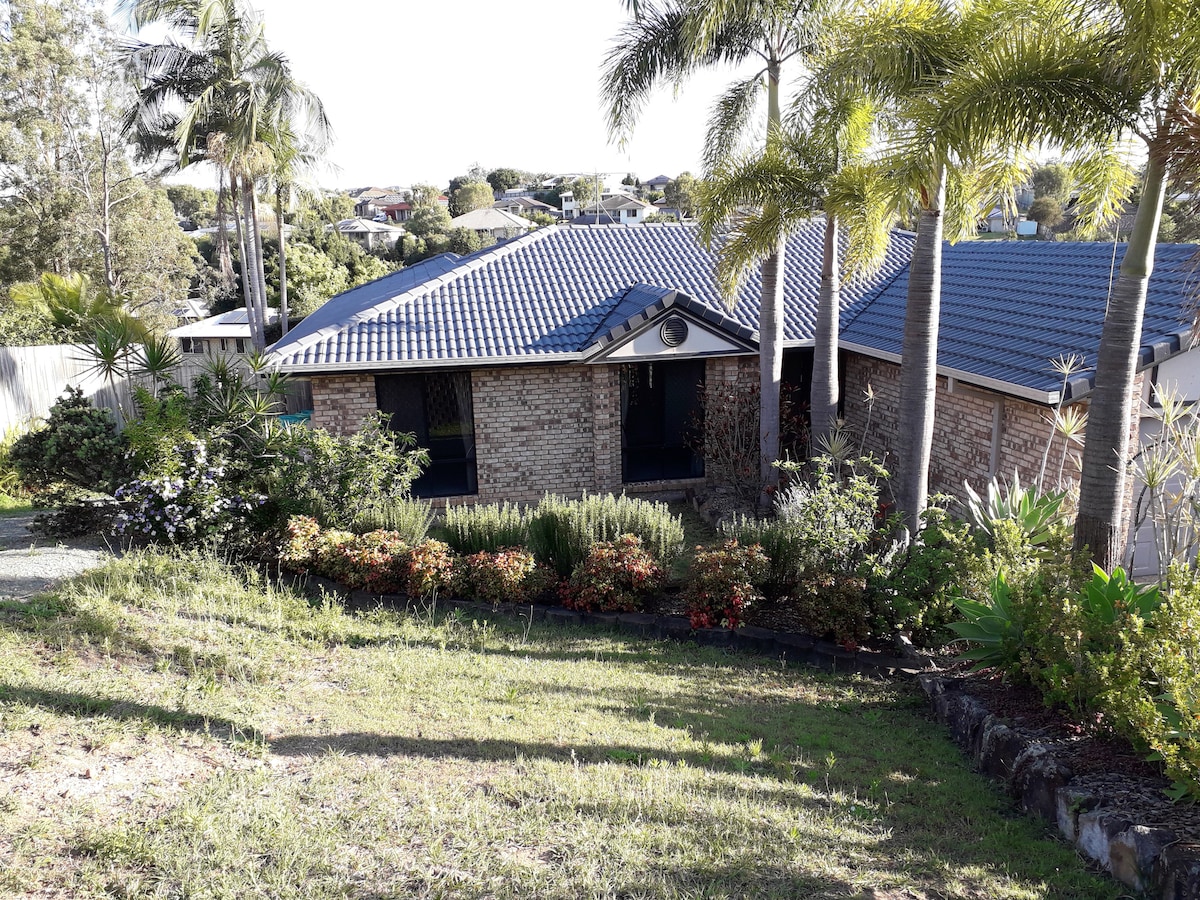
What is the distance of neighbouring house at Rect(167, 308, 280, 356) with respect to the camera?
3700cm

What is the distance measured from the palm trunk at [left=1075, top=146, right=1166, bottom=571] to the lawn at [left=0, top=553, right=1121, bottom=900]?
2.20 metres

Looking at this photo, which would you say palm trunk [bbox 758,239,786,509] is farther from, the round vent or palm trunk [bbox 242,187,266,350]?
palm trunk [bbox 242,187,266,350]

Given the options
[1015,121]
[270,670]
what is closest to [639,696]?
[270,670]

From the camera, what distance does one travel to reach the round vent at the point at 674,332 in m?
14.5

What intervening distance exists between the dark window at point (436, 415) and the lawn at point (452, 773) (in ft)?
23.9

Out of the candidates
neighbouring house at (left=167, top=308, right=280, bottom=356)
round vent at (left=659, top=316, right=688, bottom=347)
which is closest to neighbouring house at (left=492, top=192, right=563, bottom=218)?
neighbouring house at (left=167, top=308, right=280, bottom=356)

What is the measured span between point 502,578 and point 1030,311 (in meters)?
8.85

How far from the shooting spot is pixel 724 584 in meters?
9.20

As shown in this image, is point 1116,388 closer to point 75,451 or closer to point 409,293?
point 409,293

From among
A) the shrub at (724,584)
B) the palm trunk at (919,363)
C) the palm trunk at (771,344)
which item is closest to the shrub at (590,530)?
the shrub at (724,584)

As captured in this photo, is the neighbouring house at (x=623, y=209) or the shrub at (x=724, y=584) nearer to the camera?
the shrub at (x=724, y=584)

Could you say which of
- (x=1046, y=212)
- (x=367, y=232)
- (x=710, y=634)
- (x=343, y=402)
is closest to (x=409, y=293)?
(x=343, y=402)

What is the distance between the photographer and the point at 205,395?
38.1 feet

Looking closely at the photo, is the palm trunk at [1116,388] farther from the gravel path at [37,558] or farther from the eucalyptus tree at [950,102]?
the gravel path at [37,558]
